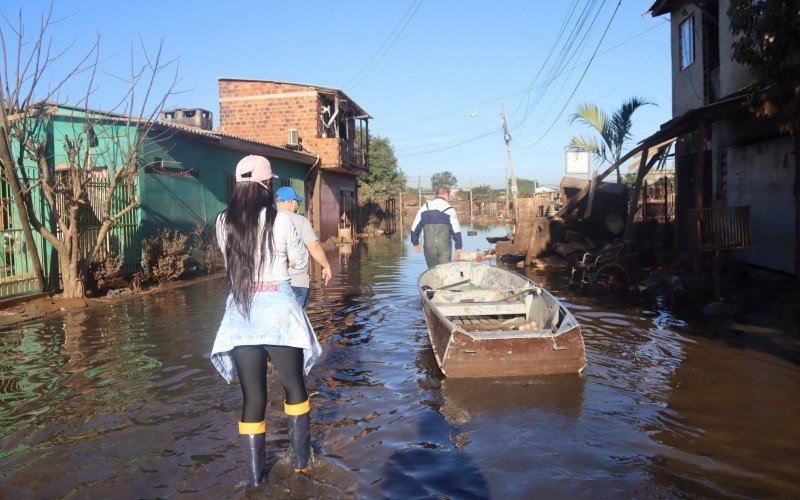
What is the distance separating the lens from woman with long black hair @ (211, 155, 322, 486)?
11.4 ft

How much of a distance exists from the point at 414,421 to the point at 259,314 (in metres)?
1.89

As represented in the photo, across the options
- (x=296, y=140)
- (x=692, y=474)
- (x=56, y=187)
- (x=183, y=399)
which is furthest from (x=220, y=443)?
(x=296, y=140)

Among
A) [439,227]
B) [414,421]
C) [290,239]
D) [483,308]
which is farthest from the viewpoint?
[439,227]

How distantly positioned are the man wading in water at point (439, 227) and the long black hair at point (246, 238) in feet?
17.9

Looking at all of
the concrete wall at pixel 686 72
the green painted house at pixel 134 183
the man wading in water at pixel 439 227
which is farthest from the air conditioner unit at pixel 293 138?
the man wading in water at pixel 439 227

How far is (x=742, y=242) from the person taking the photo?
367 inches

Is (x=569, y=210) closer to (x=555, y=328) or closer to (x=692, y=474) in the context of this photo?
(x=555, y=328)

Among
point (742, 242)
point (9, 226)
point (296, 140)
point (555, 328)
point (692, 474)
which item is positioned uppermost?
point (296, 140)

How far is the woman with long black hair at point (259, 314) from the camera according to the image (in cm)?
346

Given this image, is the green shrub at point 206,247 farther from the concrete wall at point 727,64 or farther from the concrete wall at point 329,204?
the concrete wall at point 727,64

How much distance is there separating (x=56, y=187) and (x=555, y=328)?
325 inches

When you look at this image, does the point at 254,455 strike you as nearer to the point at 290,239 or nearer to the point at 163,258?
the point at 290,239

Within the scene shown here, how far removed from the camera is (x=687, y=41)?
14.2m

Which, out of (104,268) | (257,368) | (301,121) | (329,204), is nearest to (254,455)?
(257,368)
